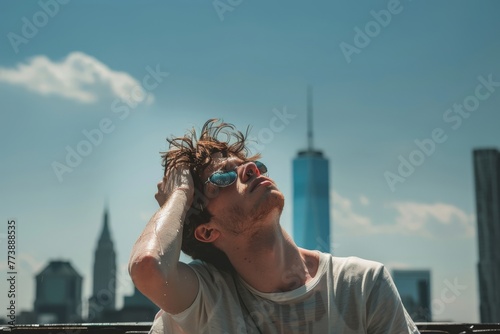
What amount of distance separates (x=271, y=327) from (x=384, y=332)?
0.64 metres

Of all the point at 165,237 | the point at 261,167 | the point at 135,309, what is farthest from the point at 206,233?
the point at 135,309

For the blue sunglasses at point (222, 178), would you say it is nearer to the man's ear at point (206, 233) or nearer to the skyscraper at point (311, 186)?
the man's ear at point (206, 233)

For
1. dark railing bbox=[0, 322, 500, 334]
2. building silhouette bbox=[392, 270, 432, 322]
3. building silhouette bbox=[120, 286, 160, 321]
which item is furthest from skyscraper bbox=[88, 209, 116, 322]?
dark railing bbox=[0, 322, 500, 334]

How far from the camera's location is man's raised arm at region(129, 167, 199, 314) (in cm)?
369

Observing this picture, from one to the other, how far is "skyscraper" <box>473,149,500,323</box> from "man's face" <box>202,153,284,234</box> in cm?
14577

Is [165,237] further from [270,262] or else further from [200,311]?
[270,262]

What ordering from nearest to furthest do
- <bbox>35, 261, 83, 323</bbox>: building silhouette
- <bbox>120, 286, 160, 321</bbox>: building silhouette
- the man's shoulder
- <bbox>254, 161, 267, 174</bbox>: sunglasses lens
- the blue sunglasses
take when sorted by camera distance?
the man's shoulder
the blue sunglasses
<bbox>254, 161, 267, 174</bbox>: sunglasses lens
<bbox>120, 286, 160, 321</bbox>: building silhouette
<bbox>35, 261, 83, 323</bbox>: building silhouette

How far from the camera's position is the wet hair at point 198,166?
447 centimetres

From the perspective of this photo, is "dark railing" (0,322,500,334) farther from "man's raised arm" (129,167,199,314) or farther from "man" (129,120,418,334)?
"man's raised arm" (129,167,199,314)

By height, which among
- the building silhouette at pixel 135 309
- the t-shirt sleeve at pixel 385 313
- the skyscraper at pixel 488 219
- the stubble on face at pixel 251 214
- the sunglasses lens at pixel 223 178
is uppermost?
the skyscraper at pixel 488 219

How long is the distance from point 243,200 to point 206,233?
350 mm

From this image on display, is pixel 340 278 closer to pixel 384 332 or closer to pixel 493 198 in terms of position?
pixel 384 332

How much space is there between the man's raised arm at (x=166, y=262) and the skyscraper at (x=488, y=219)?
146 meters

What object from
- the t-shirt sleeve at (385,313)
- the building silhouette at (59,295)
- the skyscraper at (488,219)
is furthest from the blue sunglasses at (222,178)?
the skyscraper at (488,219)
